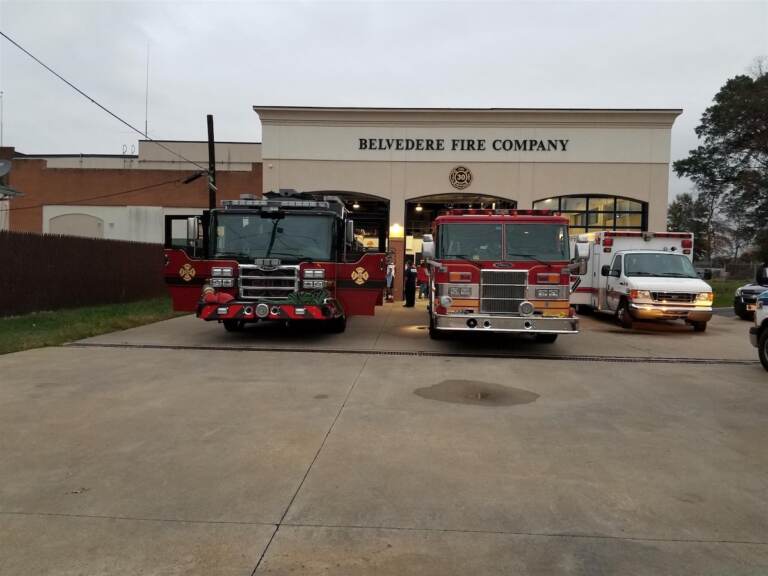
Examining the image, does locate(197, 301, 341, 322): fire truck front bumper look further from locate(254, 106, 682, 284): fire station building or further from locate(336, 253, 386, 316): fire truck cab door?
locate(254, 106, 682, 284): fire station building

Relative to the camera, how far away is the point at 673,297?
13898 millimetres

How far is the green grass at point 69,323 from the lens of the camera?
35.0ft

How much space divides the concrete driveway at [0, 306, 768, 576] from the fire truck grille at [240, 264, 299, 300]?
6.42ft

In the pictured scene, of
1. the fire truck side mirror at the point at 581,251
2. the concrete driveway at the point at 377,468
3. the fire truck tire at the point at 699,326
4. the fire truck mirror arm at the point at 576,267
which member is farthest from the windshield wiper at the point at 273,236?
the fire truck tire at the point at 699,326

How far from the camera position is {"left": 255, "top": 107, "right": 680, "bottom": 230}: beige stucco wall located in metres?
22.6

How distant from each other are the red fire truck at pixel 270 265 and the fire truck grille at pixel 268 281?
0.02 m

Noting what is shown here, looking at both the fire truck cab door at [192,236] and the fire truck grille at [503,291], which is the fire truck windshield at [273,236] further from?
the fire truck grille at [503,291]

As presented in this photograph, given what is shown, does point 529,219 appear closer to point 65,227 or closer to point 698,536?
point 698,536

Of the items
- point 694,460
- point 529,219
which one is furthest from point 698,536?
point 529,219

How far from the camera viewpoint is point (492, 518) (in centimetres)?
375

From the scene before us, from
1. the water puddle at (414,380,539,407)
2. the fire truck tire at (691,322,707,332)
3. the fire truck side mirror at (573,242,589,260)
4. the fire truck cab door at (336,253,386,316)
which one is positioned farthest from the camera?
the fire truck tire at (691,322,707,332)

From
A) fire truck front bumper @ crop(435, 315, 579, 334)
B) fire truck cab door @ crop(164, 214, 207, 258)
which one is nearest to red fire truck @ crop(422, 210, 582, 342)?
fire truck front bumper @ crop(435, 315, 579, 334)

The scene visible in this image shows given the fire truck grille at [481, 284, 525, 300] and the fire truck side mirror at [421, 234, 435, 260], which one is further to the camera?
the fire truck side mirror at [421, 234, 435, 260]

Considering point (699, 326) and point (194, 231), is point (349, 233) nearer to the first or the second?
point (194, 231)
